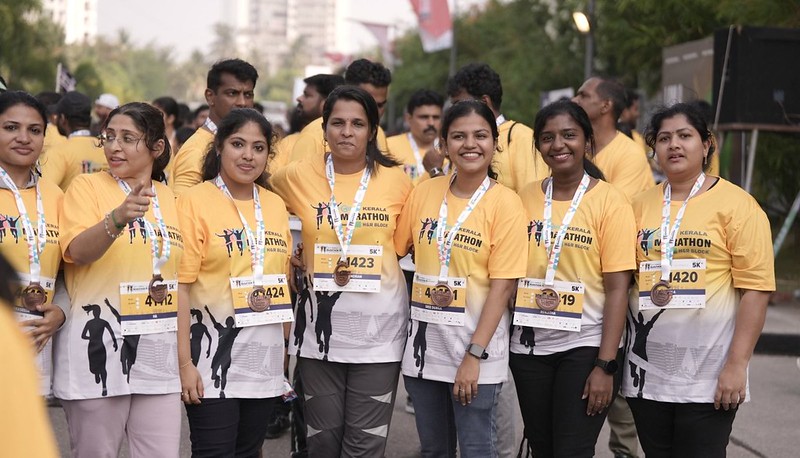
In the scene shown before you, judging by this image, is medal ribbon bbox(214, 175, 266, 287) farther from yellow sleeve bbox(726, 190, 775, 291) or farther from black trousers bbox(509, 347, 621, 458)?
yellow sleeve bbox(726, 190, 775, 291)

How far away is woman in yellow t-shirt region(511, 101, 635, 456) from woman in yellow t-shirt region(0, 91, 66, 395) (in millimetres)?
1936

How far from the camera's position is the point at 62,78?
12961mm

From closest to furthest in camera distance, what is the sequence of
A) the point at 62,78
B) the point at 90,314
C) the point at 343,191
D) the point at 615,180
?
the point at 90,314, the point at 343,191, the point at 615,180, the point at 62,78

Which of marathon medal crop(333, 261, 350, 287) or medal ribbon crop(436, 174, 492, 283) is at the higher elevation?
medal ribbon crop(436, 174, 492, 283)

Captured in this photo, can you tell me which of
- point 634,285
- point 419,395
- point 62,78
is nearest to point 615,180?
point 634,285

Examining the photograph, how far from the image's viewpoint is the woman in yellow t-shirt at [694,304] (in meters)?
4.48

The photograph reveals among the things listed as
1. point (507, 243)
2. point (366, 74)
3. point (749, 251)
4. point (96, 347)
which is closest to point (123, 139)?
point (96, 347)

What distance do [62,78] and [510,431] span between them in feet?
30.5

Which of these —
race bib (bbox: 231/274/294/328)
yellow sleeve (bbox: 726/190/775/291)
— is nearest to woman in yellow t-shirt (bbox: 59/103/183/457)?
race bib (bbox: 231/274/294/328)

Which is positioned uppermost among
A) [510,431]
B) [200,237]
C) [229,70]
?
[229,70]

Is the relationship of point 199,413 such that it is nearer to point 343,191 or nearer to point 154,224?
point 154,224

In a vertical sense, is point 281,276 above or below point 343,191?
below

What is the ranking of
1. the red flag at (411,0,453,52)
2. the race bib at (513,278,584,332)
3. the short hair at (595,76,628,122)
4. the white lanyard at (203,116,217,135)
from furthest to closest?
the red flag at (411,0,453,52), the short hair at (595,76,628,122), the white lanyard at (203,116,217,135), the race bib at (513,278,584,332)

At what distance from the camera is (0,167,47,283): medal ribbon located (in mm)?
4328
